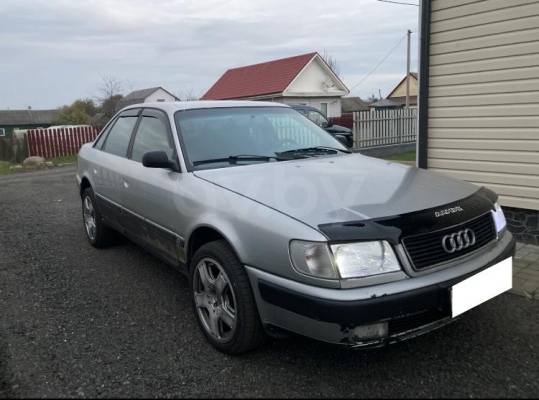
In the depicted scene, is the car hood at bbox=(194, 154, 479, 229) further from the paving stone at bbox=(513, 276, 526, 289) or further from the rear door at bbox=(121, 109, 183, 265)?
the paving stone at bbox=(513, 276, 526, 289)

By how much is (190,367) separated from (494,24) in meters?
4.59

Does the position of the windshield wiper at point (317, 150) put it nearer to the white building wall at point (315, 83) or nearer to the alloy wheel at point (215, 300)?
the alloy wheel at point (215, 300)

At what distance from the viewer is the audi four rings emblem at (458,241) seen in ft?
8.03

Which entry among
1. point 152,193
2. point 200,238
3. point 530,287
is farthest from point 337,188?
point 530,287

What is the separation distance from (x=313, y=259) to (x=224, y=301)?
0.81 metres

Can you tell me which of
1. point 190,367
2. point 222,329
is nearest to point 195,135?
point 222,329

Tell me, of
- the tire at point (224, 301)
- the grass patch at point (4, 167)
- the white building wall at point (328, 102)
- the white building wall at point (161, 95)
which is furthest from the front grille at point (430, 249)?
the white building wall at point (161, 95)

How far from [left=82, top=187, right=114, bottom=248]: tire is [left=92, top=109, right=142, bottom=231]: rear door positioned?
0.19m

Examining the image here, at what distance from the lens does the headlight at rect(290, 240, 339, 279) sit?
2.26 m

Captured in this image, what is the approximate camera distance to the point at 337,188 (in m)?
2.80

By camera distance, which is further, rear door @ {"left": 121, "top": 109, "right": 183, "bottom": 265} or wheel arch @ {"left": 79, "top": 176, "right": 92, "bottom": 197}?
wheel arch @ {"left": 79, "top": 176, "right": 92, "bottom": 197}

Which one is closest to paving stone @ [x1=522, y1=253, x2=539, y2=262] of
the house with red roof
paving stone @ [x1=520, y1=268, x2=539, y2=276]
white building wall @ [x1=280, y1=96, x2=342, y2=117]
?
paving stone @ [x1=520, y1=268, x2=539, y2=276]

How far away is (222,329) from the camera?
2.88 metres

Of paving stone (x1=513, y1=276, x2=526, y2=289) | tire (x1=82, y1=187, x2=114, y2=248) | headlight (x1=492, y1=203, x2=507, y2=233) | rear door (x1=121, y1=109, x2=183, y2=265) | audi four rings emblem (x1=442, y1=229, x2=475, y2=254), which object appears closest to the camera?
audi four rings emblem (x1=442, y1=229, x2=475, y2=254)
